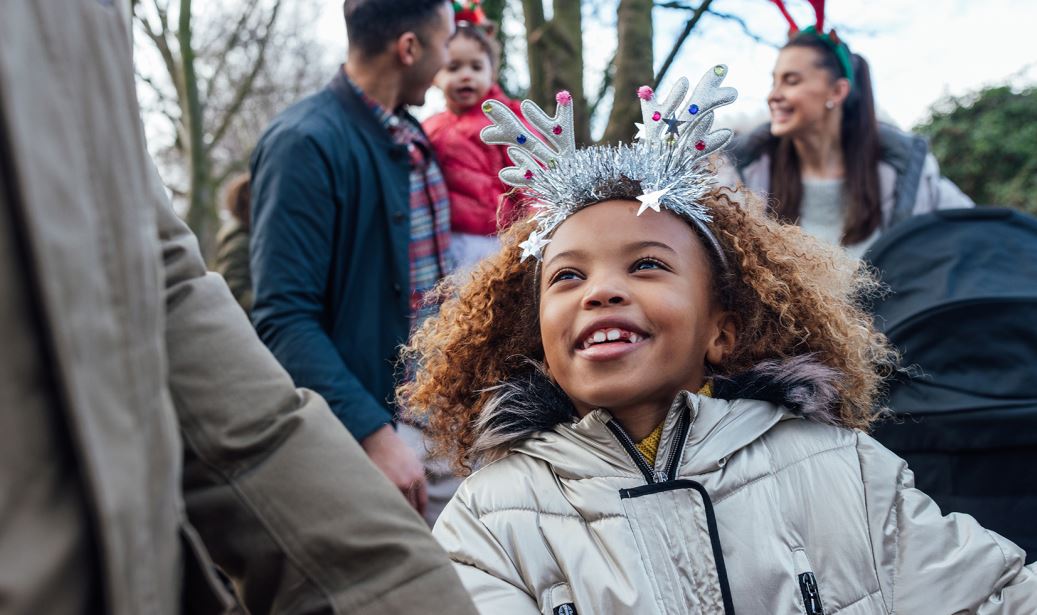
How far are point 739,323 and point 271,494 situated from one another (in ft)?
5.16

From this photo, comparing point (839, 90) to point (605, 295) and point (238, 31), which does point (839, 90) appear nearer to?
point (605, 295)

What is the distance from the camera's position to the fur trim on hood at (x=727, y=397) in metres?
2.26

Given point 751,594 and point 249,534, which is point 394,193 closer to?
point 751,594

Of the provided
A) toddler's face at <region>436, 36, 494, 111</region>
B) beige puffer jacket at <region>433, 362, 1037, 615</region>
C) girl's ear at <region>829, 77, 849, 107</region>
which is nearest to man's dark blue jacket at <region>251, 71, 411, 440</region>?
toddler's face at <region>436, 36, 494, 111</region>

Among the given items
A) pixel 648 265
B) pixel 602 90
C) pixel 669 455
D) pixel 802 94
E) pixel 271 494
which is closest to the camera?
pixel 271 494

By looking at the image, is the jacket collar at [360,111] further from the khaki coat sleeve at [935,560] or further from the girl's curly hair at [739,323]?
the khaki coat sleeve at [935,560]

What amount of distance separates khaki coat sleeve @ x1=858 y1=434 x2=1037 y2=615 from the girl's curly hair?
0.80 ft

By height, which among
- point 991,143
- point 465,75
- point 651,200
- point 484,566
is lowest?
point 991,143

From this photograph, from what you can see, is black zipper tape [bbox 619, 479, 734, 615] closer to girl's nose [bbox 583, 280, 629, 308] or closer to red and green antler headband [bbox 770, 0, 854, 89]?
girl's nose [bbox 583, 280, 629, 308]

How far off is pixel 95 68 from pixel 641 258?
1.51 m

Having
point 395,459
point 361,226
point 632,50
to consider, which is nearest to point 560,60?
point 632,50

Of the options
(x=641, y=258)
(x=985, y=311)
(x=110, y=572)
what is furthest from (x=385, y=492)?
(x=985, y=311)

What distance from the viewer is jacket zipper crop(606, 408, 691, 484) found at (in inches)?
83.0

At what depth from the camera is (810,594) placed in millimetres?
1980
